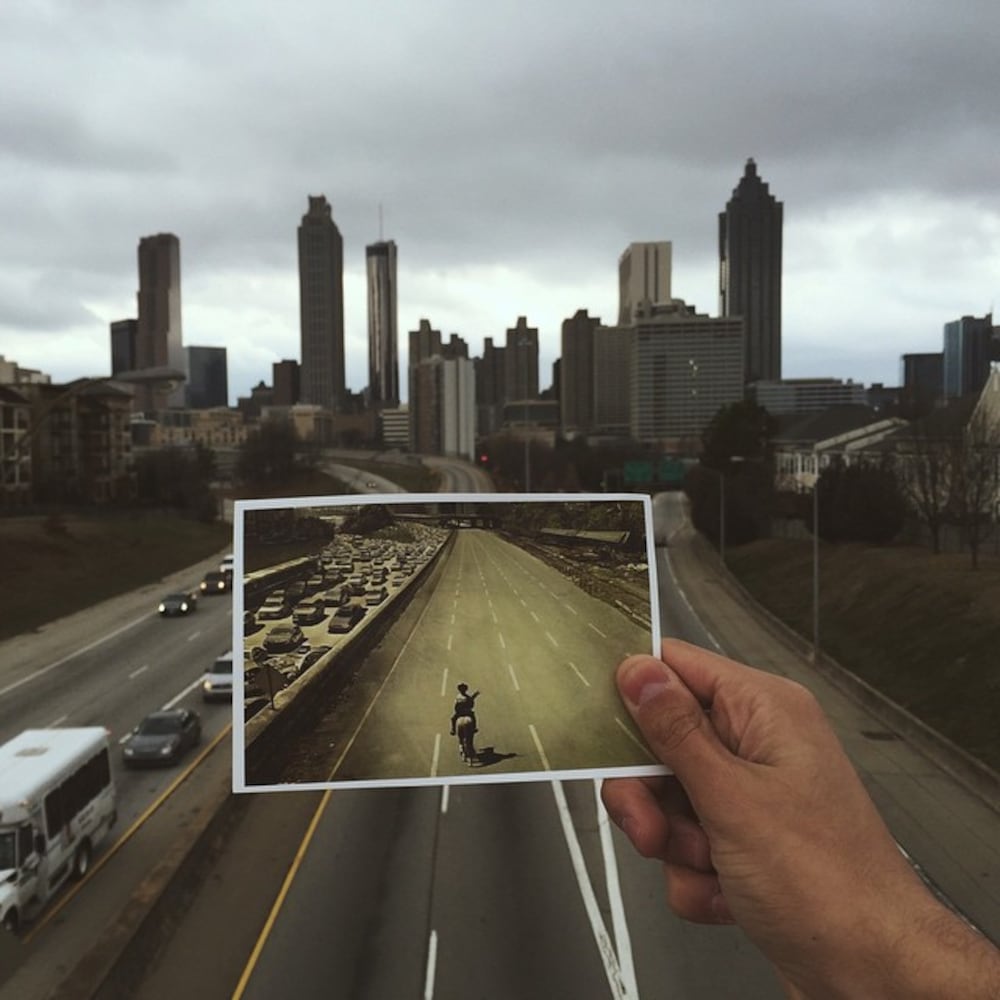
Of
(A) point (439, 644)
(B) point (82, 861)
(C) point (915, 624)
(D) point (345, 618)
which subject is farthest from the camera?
(C) point (915, 624)

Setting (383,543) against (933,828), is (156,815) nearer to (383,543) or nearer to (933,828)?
(933,828)

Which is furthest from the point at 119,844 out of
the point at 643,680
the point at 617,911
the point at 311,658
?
the point at 643,680

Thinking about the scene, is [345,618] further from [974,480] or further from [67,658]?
[974,480]

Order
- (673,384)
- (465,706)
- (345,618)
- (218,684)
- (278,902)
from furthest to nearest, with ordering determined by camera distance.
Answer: (673,384)
(218,684)
(278,902)
(345,618)
(465,706)

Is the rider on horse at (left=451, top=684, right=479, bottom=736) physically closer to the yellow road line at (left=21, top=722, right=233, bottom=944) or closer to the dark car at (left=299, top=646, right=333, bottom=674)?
the dark car at (left=299, top=646, right=333, bottom=674)

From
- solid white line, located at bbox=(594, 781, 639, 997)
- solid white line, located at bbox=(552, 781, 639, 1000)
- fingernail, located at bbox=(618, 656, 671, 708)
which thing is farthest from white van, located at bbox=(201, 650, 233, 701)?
fingernail, located at bbox=(618, 656, 671, 708)

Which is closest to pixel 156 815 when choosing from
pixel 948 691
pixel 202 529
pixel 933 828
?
pixel 933 828

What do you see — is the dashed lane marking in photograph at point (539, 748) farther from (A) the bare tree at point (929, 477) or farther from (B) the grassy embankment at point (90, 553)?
(A) the bare tree at point (929, 477)
